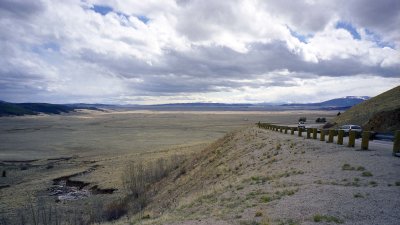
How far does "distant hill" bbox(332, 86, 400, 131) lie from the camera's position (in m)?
33.8

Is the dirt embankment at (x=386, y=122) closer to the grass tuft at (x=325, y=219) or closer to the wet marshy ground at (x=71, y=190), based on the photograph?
the grass tuft at (x=325, y=219)

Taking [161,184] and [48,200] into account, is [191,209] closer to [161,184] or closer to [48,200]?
[161,184]

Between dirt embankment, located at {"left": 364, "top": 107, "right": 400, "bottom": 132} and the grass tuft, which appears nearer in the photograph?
the grass tuft

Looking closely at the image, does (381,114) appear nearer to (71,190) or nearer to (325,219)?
(325,219)

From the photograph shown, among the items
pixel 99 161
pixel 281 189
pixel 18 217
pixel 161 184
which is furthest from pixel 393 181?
pixel 99 161

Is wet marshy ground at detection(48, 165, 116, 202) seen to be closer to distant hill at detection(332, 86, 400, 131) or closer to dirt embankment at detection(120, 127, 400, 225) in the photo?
dirt embankment at detection(120, 127, 400, 225)

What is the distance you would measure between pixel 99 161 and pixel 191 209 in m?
43.8

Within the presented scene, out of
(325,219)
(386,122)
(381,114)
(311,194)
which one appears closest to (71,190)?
(311,194)

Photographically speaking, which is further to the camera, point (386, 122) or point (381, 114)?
point (381, 114)

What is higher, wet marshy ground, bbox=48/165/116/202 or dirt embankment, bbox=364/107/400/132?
dirt embankment, bbox=364/107/400/132

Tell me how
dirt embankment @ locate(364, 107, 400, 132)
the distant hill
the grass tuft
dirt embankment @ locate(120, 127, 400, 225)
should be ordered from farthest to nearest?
the distant hill → dirt embankment @ locate(364, 107, 400, 132) → dirt embankment @ locate(120, 127, 400, 225) → the grass tuft

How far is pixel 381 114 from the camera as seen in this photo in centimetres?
3600

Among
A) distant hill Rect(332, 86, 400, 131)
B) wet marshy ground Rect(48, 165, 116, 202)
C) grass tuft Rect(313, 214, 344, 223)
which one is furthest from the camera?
wet marshy ground Rect(48, 165, 116, 202)

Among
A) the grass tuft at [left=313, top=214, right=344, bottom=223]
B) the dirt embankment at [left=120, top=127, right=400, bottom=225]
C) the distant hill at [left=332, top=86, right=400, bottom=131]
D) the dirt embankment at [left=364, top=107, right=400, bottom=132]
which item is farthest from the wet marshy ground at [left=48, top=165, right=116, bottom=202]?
the grass tuft at [left=313, top=214, right=344, bottom=223]
